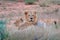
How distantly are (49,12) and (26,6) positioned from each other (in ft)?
2.54

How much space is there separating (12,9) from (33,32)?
156cm

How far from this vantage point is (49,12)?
9.70 m

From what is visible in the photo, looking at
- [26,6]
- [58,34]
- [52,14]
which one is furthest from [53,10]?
[58,34]

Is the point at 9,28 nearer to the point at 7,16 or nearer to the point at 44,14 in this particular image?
the point at 7,16

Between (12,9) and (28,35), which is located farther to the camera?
(12,9)

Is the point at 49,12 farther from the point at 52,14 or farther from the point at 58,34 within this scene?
the point at 58,34

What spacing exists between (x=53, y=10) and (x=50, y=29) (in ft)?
3.94

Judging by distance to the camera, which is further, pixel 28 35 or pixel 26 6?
pixel 26 6

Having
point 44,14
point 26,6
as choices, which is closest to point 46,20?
point 44,14

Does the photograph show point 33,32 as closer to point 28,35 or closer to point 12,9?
point 28,35

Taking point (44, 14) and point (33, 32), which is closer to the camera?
point (33, 32)

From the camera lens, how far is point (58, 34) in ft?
28.1

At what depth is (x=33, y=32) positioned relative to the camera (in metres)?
8.62

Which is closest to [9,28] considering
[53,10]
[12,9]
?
[12,9]
